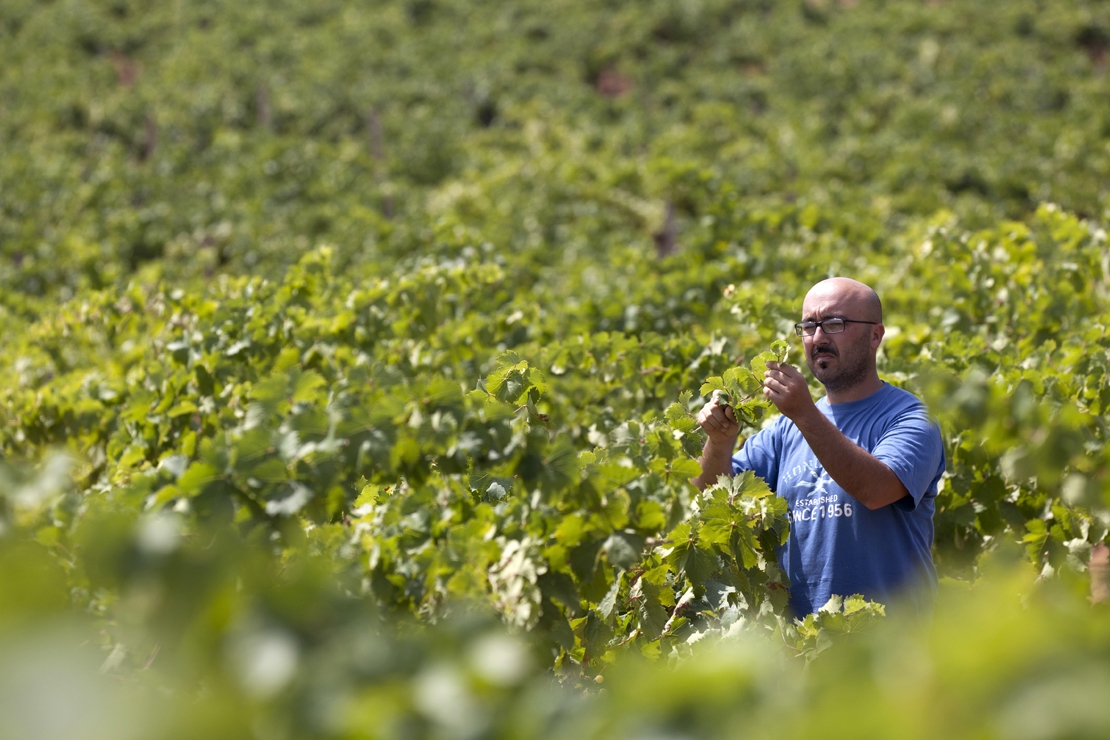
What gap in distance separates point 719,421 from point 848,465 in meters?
0.37

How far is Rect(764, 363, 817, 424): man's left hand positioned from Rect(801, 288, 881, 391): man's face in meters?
0.34

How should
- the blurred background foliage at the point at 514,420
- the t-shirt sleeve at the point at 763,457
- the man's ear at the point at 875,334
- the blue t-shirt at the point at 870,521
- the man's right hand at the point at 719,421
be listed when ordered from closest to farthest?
the blurred background foliage at the point at 514,420, the blue t-shirt at the point at 870,521, the man's right hand at the point at 719,421, the man's ear at the point at 875,334, the t-shirt sleeve at the point at 763,457

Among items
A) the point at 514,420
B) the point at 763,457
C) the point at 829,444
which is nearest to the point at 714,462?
the point at 763,457

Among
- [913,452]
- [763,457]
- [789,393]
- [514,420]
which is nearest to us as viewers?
[514,420]

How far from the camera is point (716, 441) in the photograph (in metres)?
2.47

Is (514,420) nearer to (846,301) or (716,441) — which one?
(716,441)

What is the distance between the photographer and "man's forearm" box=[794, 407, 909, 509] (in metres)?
2.17

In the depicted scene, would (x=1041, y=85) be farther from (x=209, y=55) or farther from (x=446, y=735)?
(x=446, y=735)

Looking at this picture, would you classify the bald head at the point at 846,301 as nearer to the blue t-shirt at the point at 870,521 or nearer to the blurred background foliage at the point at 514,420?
the blue t-shirt at the point at 870,521

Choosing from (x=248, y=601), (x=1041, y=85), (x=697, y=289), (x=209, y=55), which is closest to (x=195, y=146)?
(x=209, y=55)

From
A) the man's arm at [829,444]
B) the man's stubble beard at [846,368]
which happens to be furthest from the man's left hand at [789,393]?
the man's stubble beard at [846,368]

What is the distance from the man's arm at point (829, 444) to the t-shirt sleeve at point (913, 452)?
0.04 meters

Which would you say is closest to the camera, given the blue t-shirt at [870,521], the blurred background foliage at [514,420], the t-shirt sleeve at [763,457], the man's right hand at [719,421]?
the blurred background foliage at [514,420]

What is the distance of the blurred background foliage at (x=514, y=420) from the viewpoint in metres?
1.02
